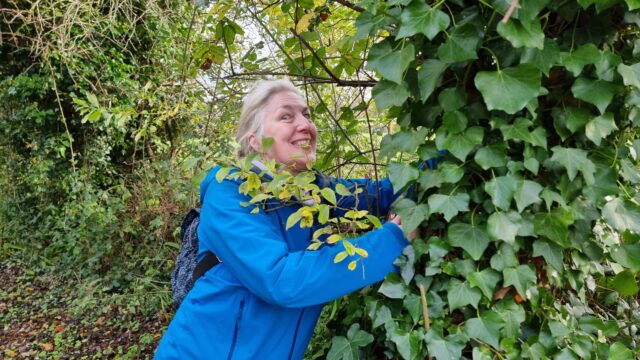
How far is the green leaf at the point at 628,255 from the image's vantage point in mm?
1123

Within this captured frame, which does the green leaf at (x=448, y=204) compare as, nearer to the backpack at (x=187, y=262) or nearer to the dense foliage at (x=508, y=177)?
the dense foliage at (x=508, y=177)

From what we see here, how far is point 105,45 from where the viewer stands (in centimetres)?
552

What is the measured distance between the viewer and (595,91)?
964 mm

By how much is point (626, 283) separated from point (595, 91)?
63cm

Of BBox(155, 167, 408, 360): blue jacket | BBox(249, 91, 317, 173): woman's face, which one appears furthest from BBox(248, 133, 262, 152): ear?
BBox(155, 167, 408, 360): blue jacket

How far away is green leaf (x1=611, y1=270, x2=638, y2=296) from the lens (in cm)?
124

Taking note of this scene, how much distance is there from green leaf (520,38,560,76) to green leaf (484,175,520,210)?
10.3 inches

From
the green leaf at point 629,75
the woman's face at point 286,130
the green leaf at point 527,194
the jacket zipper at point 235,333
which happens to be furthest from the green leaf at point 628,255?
the jacket zipper at point 235,333

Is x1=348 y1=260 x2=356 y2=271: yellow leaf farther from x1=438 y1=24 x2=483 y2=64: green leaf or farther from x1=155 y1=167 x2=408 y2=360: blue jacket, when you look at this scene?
x1=438 y1=24 x2=483 y2=64: green leaf

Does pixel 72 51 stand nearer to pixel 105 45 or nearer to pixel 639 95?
pixel 105 45

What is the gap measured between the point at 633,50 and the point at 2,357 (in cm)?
545

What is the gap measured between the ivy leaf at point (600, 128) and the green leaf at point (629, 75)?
9cm

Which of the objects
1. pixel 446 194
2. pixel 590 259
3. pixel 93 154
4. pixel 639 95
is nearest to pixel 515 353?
pixel 590 259

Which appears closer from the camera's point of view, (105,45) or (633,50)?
(633,50)
